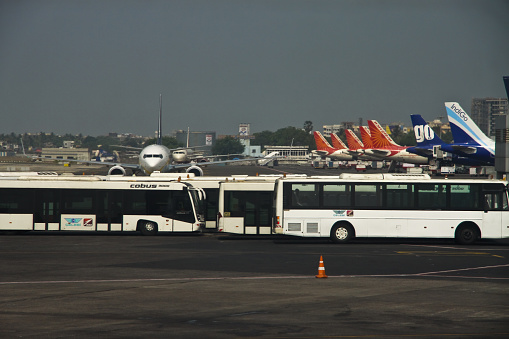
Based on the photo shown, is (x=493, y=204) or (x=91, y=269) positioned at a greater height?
(x=493, y=204)

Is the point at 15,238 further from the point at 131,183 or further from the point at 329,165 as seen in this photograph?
the point at 329,165

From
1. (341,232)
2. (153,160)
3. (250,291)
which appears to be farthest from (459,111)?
(250,291)

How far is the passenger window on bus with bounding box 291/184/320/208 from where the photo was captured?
104ft

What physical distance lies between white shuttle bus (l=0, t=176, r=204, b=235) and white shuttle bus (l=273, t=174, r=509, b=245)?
5.94 m

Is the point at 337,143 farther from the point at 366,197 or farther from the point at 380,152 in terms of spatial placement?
the point at 366,197

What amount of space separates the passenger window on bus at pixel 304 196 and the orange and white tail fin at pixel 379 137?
347ft

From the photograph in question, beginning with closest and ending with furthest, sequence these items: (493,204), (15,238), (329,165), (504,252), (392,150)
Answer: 1. (504,252)
2. (493,204)
3. (15,238)
4. (392,150)
5. (329,165)

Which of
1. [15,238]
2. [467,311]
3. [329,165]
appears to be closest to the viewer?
[467,311]

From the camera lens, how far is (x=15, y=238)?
34.1 m

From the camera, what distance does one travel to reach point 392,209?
31.8 meters

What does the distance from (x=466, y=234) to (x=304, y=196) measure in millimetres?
7568

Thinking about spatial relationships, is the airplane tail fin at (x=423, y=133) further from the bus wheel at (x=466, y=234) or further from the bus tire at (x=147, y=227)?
the bus tire at (x=147, y=227)

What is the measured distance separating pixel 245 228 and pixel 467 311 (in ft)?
63.2

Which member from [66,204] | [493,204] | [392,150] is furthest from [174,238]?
[392,150]
